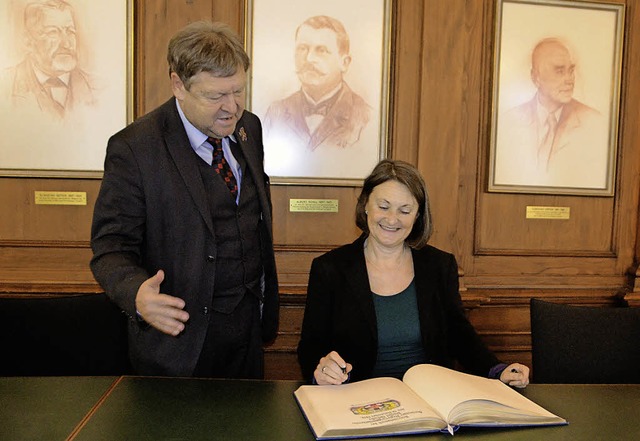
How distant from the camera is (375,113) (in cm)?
289

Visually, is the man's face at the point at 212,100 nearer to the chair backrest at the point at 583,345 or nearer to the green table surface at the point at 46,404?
the green table surface at the point at 46,404

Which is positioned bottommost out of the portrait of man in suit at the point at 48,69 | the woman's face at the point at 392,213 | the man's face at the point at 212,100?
the woman's face at the point at 392,213

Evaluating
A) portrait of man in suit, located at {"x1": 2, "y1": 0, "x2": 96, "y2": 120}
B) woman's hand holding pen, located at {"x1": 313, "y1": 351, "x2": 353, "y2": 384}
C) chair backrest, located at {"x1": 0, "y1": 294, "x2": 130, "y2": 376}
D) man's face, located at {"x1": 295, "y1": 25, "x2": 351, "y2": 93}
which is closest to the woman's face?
woman's hand holding pen, located at {"x1": 313, "y1": 351, "x2": 353, "y2": 384}

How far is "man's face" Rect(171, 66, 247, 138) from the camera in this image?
1758 mm

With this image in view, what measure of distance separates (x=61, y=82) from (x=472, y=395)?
2.28 meters

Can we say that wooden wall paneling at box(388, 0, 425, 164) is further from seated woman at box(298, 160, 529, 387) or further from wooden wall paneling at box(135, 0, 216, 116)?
wooden wall paneling at box(135, 0, 216, 116)

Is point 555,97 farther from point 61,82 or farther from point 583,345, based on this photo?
point 61,82

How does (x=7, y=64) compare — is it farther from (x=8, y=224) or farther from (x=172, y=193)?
(x=172, y=193)

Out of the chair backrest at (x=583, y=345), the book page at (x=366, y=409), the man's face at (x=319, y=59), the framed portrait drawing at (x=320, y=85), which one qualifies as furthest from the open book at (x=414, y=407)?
the man's face at (x=319, y=59)

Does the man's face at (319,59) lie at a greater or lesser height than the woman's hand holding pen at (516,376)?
greater

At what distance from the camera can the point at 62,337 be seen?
6.29ft

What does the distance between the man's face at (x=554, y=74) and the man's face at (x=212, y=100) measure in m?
1.87

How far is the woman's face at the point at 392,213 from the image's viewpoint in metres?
→ 2.20

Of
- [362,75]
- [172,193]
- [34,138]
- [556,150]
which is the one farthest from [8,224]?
[556,150]
